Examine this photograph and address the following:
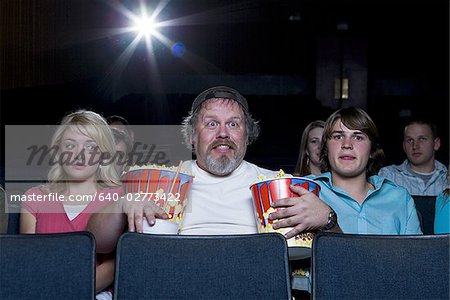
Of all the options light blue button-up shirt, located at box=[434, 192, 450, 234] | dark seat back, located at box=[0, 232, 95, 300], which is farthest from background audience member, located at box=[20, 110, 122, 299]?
light blue button-up shirt, located at box=[434, 192, 450, 234]

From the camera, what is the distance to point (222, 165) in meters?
2.07

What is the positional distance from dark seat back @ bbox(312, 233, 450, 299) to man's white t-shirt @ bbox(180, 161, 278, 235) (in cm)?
55

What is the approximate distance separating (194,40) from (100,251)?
1026 cm

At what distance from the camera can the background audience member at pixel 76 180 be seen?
198cm

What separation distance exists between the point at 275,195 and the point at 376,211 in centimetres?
52

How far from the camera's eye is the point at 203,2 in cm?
1112

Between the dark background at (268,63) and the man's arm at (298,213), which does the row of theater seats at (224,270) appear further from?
the dark background at (268,63)

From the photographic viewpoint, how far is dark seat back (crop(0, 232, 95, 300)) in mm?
1470

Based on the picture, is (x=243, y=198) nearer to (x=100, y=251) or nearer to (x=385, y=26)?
(x=100, y=251)

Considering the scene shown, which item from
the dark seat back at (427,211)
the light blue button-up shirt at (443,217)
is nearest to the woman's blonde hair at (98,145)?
the light blue button-up shirt at (443,217)

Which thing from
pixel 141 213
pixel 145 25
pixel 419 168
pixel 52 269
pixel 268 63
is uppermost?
pixel 145 25

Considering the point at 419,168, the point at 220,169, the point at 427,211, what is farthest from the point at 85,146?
the point at 419,168

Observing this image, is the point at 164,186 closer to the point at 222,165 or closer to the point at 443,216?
the point at 222,165

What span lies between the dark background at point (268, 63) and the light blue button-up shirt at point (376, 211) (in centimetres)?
752
